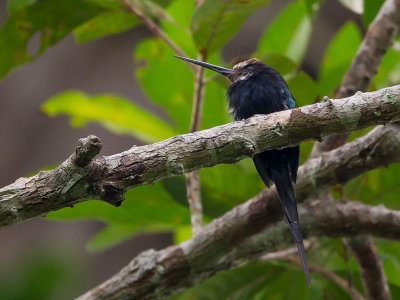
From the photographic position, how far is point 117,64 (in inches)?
316

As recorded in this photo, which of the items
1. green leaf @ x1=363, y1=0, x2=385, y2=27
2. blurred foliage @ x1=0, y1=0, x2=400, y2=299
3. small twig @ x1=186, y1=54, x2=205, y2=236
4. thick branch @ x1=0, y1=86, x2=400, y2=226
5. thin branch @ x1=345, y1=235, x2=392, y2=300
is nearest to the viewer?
thick branch @ x1=0, y1=86, x2=400, y2=226

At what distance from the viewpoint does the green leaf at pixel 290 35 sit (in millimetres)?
3676

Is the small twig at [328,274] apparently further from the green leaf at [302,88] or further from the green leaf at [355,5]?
the green leaf at [355,5]

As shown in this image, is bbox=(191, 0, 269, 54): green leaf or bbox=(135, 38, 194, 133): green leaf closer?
bbox=(191, 0, 269, 54): green leaf

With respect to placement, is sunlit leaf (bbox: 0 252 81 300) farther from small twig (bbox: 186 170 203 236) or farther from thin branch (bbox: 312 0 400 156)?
thin branch (bbox: 312 0 400 156)

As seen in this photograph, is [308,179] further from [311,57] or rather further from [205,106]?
[311,57]

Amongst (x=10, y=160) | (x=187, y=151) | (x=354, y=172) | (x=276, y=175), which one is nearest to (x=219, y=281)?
(x=276, y=175)

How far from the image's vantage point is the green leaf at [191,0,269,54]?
2705mm

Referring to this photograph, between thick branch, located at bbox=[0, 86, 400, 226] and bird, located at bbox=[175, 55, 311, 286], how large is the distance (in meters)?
0.58

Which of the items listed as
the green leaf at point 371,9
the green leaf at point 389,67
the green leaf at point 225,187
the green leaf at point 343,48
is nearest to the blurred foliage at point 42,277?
the green leaf at point 225,187

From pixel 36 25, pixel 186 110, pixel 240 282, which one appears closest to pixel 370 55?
pixel 186 110

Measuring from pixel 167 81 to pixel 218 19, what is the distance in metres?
0.82

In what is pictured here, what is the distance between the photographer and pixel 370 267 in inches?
105

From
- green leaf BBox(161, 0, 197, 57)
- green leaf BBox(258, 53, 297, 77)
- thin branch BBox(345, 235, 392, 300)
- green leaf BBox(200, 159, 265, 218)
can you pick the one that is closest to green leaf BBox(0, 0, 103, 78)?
green leaf BBox(161, 0, 197, 57)
